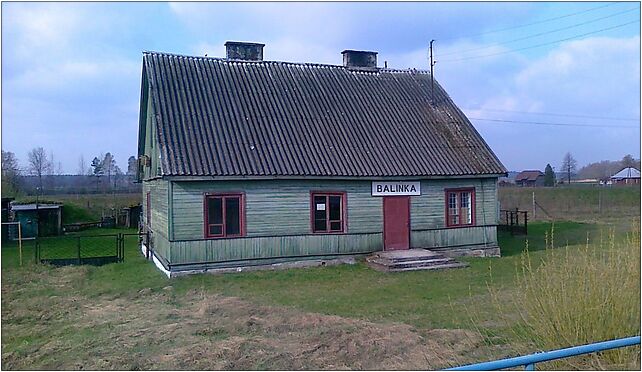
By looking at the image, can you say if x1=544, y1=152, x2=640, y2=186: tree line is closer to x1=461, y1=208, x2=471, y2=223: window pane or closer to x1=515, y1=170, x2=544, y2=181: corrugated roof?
x1=515, y1=170, x2=544, y2=181: corrugated roof

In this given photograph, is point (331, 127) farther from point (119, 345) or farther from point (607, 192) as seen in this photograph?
point (607, 192)

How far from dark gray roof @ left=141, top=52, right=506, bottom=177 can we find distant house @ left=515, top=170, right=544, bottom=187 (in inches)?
2014

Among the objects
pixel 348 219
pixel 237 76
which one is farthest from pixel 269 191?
pixel 237 76

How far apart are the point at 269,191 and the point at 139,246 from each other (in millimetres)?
11187

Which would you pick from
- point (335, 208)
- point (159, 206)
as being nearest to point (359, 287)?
point (335, 208)

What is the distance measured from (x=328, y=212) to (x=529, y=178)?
63.2m

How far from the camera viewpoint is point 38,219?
106ft

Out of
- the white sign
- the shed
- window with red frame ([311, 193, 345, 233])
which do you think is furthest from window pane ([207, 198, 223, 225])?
the shed

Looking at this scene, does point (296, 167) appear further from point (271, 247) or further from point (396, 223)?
point (396, 223)

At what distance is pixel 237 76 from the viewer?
21719 millimetres

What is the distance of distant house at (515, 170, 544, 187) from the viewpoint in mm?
71838

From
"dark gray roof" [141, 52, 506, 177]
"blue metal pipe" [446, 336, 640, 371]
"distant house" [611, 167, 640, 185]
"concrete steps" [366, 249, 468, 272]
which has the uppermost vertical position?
"dark gray roof" [141, 52, 506, 177]

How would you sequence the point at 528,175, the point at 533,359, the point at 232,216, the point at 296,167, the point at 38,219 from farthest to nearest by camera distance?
the point at 528,175, the point at 38,219, the point at 296,167, the point at 232,216, the point at 533,359

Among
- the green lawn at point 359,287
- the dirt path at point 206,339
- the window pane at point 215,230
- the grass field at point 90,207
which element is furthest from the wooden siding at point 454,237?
the grass field at point 90,207
